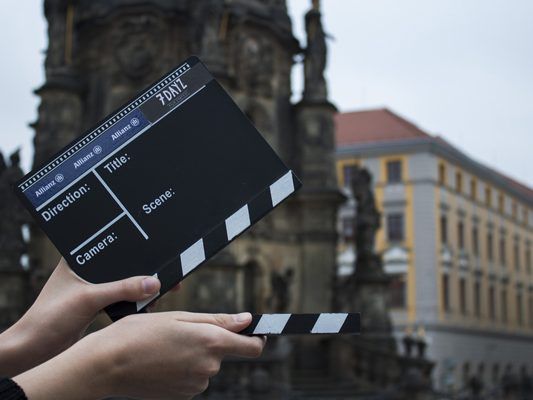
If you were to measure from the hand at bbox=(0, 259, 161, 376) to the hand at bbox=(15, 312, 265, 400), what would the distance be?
0.19 meters

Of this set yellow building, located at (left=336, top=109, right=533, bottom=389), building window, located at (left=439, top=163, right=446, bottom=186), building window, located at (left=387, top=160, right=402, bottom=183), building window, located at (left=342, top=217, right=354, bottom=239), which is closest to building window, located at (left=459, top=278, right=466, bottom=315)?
yellow building, located at (left=336, top=109, right=533, bottom=389)

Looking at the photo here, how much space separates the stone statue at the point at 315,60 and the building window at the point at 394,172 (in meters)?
21.7

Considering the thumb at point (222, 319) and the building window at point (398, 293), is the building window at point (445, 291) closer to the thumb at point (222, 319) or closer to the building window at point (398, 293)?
the building window at point (398, 293)

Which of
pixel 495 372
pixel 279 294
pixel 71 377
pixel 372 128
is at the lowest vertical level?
pixel 495 372

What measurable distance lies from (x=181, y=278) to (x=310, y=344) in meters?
18.6

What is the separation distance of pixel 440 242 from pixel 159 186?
133 feet

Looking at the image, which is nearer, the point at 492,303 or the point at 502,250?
the point at 492,303

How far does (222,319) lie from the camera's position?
1949 millimetres

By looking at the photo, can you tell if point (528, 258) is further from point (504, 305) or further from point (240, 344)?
point (240, 344)

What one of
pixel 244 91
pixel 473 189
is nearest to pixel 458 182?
pixel 473 189

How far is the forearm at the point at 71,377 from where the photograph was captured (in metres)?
1.79

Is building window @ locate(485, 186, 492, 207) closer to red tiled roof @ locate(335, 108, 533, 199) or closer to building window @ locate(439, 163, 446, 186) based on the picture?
red tiled roof @ locate(335, 108, 533, 199)

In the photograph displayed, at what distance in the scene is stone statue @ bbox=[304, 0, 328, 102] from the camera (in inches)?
845

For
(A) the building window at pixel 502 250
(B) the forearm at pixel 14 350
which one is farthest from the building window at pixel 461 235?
(B) the forearm at pixel 14 350
